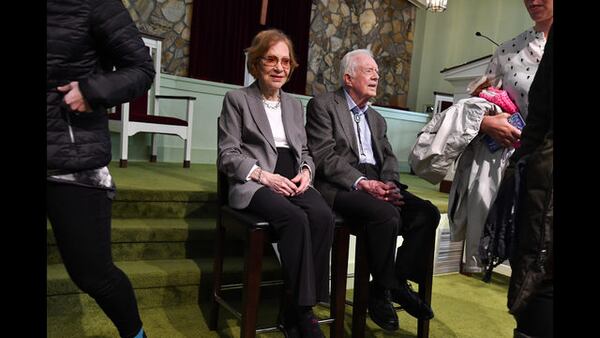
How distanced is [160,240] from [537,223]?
193cm

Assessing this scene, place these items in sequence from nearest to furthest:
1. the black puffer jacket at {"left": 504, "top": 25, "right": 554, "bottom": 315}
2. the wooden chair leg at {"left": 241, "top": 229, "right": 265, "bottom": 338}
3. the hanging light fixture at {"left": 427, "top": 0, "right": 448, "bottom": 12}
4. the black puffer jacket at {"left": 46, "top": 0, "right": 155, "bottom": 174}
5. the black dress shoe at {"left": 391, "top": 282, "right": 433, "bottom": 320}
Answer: the black puffer jacket at {"left": 504, "top": 25, "right": 554, "bottom": 315} < the black puffer jacket at {"left": 46, "top": 0, "right": 155, "bottom": 174} < the wooden chair leg at {"left": 241, "top": 229, "right": 265, "bottom": 338} < the black dress shoe at {"left": 391, "top": 282, "right": 433, "bottom": 320} < the hanging light fixture at {"left": 427, "top": 0, "right": 448, "bottom": 12}

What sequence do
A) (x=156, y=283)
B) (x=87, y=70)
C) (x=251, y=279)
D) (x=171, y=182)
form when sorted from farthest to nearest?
(x=171, y=182) → (x=156, y=283) → (x=251, y=279) → (x=87, y=70)

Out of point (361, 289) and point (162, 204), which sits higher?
point (162, 204)

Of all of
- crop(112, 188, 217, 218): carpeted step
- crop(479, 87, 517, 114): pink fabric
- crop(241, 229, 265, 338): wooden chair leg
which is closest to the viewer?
crop(479, 87, 517, 114): pink fabric

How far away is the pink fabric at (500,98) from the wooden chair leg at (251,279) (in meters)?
0.90

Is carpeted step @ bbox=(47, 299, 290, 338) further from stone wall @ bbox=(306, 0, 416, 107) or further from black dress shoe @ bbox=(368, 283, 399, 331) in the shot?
stone wall @ bbox=(306, 0, 416, 107)

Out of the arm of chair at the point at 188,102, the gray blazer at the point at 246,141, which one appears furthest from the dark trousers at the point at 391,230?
the arm of chair at the point at 188,102

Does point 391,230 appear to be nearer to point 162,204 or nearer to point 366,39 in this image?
point 162,204

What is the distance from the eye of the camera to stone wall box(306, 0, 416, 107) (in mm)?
7320

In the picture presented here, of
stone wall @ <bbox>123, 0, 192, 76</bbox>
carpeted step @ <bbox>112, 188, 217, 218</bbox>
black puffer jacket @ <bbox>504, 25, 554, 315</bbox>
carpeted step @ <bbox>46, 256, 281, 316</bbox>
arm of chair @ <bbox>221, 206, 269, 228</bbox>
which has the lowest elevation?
carpeted step @ <bbox>46, 256, 281, 316</bbox>

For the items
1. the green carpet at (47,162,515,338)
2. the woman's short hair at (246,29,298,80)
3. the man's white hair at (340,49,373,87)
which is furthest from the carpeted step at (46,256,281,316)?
the man's white hair at (340,49,373,87)

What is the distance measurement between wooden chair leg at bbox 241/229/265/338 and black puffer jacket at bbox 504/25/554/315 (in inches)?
39.8

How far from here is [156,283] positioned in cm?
237

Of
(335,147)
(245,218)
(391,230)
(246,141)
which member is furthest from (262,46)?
(391,230)
